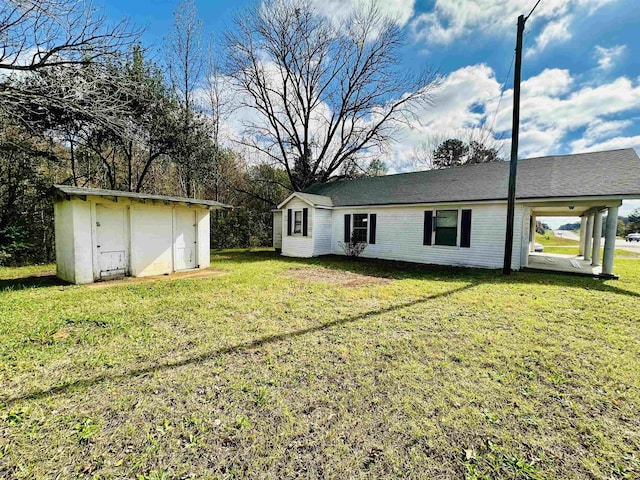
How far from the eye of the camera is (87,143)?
1254 cm

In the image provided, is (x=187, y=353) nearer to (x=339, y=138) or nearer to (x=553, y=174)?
(x=553, y=174)

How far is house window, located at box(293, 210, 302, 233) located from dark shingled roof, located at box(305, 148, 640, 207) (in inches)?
76.2

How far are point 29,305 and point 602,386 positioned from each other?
884 centimetres

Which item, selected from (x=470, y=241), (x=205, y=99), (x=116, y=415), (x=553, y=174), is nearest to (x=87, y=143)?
(x=205, y=99)

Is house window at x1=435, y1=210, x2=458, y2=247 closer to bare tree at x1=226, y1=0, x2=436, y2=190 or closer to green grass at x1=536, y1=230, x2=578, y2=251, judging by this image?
bare tree at x1=226, y1=0, x2=436, y2=190

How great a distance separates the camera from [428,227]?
11.1 meters

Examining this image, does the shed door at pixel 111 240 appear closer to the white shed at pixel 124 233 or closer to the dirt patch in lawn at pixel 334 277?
the white shed at pixel 124 233

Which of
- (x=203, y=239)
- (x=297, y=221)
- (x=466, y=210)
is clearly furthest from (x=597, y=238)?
(x=203, y=239)

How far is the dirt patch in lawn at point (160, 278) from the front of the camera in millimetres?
7156

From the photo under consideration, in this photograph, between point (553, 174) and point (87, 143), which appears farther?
point (87, 143)

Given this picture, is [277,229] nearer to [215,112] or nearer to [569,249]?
[215,112]

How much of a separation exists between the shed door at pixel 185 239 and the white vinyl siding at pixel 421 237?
6.85 m

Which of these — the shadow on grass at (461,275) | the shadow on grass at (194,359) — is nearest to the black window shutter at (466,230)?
the shadow on grass at (461,275)

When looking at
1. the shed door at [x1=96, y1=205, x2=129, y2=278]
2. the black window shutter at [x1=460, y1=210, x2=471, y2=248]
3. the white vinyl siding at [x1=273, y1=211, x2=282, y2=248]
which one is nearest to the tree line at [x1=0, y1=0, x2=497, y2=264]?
the shed door at [x1=96, y1=205, x2=129, y2=278]
